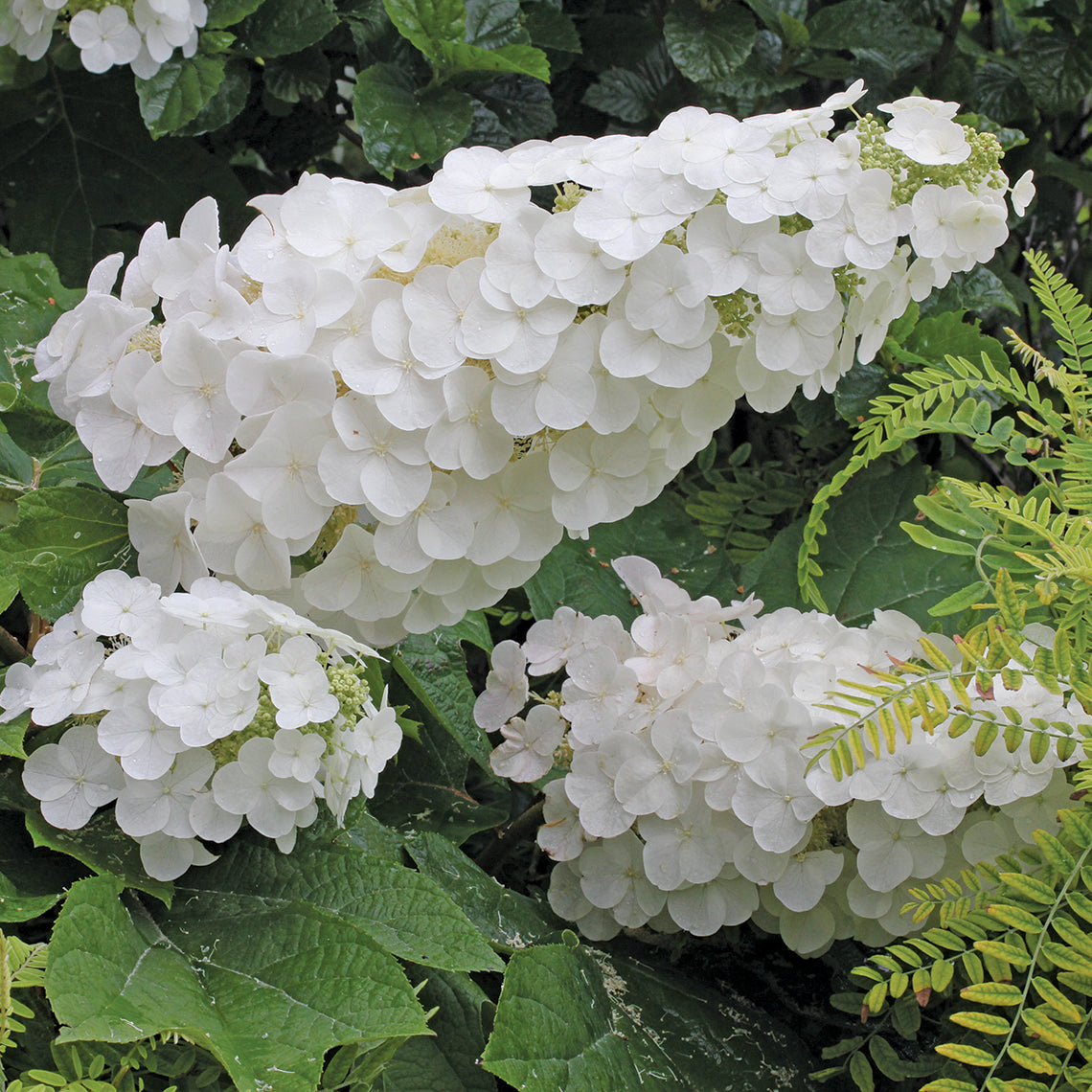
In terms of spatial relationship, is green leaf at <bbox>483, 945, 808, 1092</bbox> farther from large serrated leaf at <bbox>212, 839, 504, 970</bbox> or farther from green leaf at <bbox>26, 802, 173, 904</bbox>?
green leaf at <bbox>26, 802, 173, 904</bbox>

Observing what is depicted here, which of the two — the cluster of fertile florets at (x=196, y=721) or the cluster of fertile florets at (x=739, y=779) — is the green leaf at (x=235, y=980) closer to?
the cluster of fertile florets at (x=196, y=721)

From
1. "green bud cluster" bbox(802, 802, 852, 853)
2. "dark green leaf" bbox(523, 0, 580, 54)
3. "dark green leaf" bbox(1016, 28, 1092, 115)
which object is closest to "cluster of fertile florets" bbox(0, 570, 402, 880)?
"green bud cluster" bbox(802, 802, 852, 853)

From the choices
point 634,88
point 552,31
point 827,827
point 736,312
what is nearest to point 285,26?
point 552,31

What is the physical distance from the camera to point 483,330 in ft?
1.98

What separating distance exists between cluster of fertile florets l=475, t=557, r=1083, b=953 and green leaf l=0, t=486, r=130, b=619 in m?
0.27

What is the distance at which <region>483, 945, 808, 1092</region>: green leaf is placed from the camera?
0.56 metres

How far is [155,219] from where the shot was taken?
1.25m

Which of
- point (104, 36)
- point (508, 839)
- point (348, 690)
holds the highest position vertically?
point (104, 36)

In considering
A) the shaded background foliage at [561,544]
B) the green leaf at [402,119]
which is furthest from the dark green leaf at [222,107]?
the green leaf at [402,119]

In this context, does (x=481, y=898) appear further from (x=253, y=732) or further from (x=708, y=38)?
(x=708, y=38)

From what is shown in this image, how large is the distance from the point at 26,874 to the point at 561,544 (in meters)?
0.51

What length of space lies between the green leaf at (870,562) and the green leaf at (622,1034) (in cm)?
34

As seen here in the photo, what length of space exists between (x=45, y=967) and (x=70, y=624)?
193mm

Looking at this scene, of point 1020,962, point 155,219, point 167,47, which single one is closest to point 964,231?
point 1020,962
